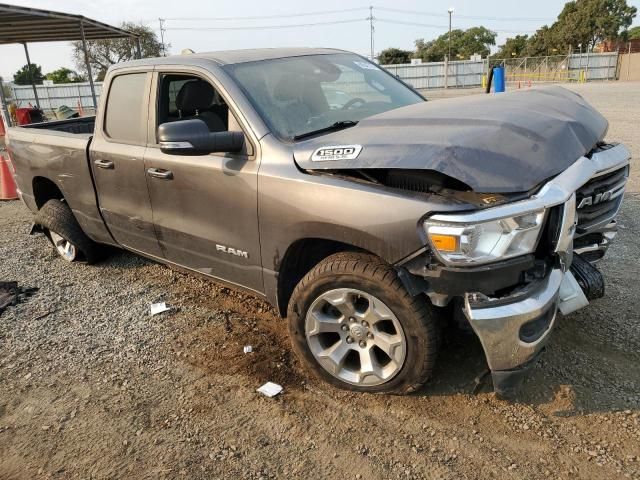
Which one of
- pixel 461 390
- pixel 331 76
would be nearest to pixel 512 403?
pixel 461 390

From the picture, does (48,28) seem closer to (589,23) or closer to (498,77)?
(498,77)

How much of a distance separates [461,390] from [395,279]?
82 centimetres

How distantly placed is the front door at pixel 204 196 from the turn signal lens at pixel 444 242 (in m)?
1.11

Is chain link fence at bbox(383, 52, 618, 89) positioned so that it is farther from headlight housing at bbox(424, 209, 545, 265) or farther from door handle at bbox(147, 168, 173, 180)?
headlight housing at bbox(424, 209, 545, 265)

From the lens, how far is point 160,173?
3.49 m

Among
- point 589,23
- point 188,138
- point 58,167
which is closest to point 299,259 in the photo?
point 188,138

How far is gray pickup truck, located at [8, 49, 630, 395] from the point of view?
7.47 ft

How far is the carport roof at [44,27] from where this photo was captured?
11.4 m

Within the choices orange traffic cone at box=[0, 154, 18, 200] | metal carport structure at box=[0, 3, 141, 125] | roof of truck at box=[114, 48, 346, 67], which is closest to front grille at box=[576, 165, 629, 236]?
roof of truck at box=[114, 48, 346, 67]

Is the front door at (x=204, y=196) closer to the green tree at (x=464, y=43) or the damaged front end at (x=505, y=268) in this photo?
the damaged front end at (x=505, y=268)

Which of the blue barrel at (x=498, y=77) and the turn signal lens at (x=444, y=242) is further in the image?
Result: the blue barrel at (x=498, y=77)

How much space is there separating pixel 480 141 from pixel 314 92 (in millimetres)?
1381

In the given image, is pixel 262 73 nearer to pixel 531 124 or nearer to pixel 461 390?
pixel 531 124

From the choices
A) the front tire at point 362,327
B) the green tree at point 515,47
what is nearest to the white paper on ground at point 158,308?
the front tire at point 362,327
